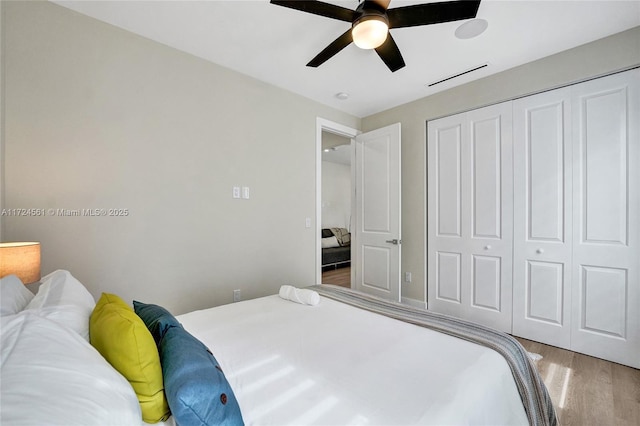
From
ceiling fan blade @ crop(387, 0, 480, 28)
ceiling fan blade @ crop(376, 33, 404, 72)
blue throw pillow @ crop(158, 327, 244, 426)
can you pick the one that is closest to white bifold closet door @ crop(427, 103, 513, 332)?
ceiling fan blade @ crop(376, 33, 404, 72)

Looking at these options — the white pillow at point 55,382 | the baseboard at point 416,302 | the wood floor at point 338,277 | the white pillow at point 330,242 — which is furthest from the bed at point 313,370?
the white pillow at point 330,242

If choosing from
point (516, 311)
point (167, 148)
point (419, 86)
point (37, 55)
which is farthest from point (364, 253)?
point (37, 55)

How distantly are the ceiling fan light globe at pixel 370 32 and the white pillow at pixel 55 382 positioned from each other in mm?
1854

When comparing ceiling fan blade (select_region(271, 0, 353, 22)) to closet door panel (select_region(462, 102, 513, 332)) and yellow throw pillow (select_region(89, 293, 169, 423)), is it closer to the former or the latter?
yellow throw pillow (select_region(89, 293, 169, 423))

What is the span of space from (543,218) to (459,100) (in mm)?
1500

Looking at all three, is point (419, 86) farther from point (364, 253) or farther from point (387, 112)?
point (364, 253)

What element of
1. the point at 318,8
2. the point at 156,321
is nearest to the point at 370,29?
the point at 318,8

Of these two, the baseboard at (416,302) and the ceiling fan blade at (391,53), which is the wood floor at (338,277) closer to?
the baseboard at (416,302)

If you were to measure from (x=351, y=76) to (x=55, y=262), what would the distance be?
9.56ft

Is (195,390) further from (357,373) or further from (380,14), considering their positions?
(380,14)

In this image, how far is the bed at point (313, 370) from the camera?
1.81 ft

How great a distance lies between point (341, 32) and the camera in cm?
217

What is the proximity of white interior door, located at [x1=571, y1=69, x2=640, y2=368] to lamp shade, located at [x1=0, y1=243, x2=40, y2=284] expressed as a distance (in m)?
3.86

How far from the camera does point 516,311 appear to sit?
2.67 meters
